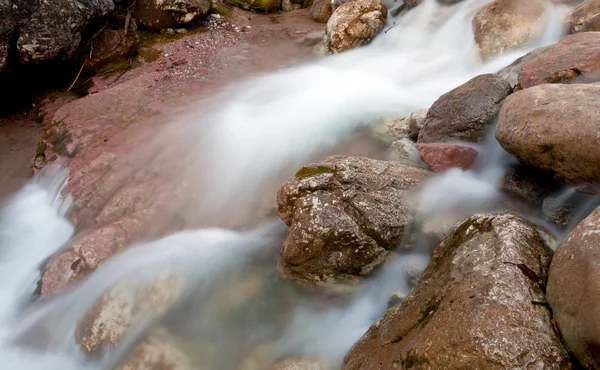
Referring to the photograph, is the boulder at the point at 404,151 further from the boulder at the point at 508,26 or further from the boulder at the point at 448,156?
the boulder at the point at 508,26

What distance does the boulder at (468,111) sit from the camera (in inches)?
211

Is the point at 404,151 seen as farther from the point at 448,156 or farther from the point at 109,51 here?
the point at 109,51

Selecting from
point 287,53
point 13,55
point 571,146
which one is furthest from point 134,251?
point 287,53

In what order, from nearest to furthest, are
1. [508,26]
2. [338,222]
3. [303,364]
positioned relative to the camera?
[303,364]
[338,222]
[508,26]

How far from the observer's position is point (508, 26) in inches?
307

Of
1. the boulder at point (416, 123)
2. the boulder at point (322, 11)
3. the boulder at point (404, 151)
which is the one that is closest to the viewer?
the boulder at point (404, 151)

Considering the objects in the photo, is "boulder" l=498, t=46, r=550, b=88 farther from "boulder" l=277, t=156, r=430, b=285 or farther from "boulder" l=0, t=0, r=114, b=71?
"boulder" l=0, t=0, r=114, b=71

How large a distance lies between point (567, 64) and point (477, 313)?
4093mm

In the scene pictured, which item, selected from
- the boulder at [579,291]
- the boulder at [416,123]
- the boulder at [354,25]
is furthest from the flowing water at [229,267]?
the boulder at [354,25]

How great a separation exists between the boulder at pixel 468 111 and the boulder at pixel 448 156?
0.24 metres

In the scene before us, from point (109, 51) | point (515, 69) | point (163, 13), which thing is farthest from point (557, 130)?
point (163, 13)

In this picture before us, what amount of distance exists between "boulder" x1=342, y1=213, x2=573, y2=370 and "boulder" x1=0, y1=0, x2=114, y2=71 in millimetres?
8821

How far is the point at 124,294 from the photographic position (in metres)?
4.78

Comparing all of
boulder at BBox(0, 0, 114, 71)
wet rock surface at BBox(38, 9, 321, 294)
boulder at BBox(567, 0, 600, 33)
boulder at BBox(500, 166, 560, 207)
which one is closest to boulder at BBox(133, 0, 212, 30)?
wet rock surface at BBox(38, 9, 321, 294)
